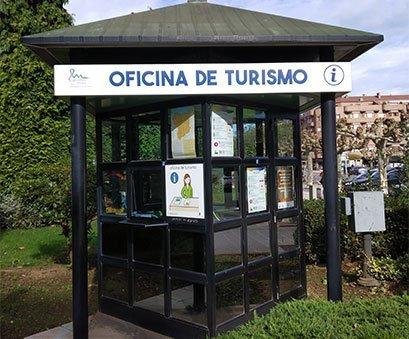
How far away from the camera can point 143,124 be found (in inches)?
189

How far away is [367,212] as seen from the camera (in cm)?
521

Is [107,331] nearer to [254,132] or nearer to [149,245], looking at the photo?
[149,245]

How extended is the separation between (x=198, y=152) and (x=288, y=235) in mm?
1836

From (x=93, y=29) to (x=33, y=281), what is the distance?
15.8 feet

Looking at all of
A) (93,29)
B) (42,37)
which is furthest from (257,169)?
(42,37)

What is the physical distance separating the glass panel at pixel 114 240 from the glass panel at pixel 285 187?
196 cm

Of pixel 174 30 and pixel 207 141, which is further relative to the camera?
pixel 207 141

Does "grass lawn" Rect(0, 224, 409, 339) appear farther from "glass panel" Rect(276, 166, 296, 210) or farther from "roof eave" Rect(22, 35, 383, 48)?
"roof eave" Rect(22, 35, 383, 48)

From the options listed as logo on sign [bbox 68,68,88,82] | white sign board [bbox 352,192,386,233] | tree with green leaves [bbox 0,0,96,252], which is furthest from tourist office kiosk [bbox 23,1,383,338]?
tree with green leaves [bbox 0,0,96,252]

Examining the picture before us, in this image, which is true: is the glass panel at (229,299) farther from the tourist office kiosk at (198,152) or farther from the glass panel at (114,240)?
the glass panel at (114,240)

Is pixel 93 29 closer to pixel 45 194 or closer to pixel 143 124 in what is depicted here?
pixel 143 124

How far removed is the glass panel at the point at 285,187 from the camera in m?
5.08

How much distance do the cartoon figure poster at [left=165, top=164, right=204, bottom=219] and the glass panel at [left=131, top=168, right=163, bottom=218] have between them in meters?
0.20

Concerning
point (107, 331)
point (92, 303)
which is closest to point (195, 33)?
point (107, 331)
